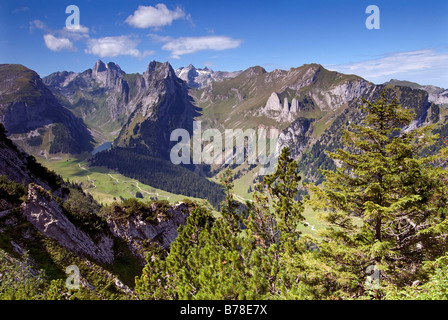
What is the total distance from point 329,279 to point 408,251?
220 inches

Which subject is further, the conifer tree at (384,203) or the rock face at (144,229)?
the rock face at (144,229)

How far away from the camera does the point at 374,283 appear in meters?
14.7

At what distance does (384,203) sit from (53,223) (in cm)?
3238

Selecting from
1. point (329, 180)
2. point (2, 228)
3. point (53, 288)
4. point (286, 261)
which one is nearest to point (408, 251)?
point (329, 180)

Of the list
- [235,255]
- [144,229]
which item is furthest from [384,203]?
[144,229]

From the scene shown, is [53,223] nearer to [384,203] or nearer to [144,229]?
[144,229]

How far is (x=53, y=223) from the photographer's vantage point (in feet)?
89.1

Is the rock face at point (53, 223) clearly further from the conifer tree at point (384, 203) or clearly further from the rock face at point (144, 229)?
the conifer tree at point (384, 203)

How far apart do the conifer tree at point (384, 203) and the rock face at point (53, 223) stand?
90.1 feet

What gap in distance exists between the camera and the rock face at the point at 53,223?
26578mm

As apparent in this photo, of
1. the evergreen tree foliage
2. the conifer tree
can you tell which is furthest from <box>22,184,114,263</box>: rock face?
the conifer tree

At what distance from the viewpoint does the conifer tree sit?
574 inches

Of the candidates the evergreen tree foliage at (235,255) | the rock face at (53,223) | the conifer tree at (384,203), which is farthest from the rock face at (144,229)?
the conifer tree at (384,203)
